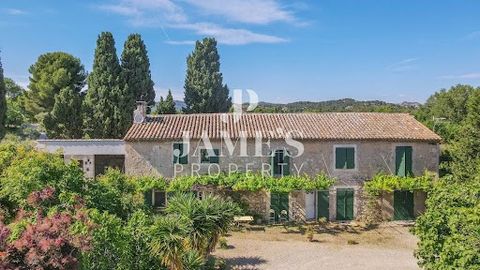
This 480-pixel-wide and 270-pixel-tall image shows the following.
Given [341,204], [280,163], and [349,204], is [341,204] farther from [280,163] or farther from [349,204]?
[280,163]

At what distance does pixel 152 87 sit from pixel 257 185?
25150 millimetres

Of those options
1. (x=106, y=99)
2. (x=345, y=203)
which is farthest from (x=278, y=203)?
(x=106, y=99)

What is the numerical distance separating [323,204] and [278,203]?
9.03ft

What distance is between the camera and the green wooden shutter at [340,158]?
2536 cm

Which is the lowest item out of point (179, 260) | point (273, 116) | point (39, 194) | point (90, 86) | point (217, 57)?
point (179, 260)

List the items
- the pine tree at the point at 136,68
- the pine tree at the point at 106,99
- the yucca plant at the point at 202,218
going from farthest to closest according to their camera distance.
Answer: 1. the pine tree at the point at 136,68
2. the pine tree at the point at 106,99
3. the yucca plant at the point at 202,218

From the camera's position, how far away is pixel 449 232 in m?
11.9

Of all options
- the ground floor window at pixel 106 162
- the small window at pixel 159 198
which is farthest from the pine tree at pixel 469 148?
the ground floor window at pixel 106 162

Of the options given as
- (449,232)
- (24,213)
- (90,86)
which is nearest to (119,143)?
(90,86)

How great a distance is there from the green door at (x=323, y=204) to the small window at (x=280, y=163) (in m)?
2.44

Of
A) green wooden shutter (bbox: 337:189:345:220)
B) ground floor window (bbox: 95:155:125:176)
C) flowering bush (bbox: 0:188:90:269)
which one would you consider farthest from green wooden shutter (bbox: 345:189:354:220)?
flowering bush (bbox: 0:188:90:269)

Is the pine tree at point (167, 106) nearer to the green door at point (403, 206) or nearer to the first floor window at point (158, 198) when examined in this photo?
the first floor window at point (158, 198)

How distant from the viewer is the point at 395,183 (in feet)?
80.8

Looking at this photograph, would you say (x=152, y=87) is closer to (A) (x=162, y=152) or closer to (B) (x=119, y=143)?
(B) (x=119, y=143)
